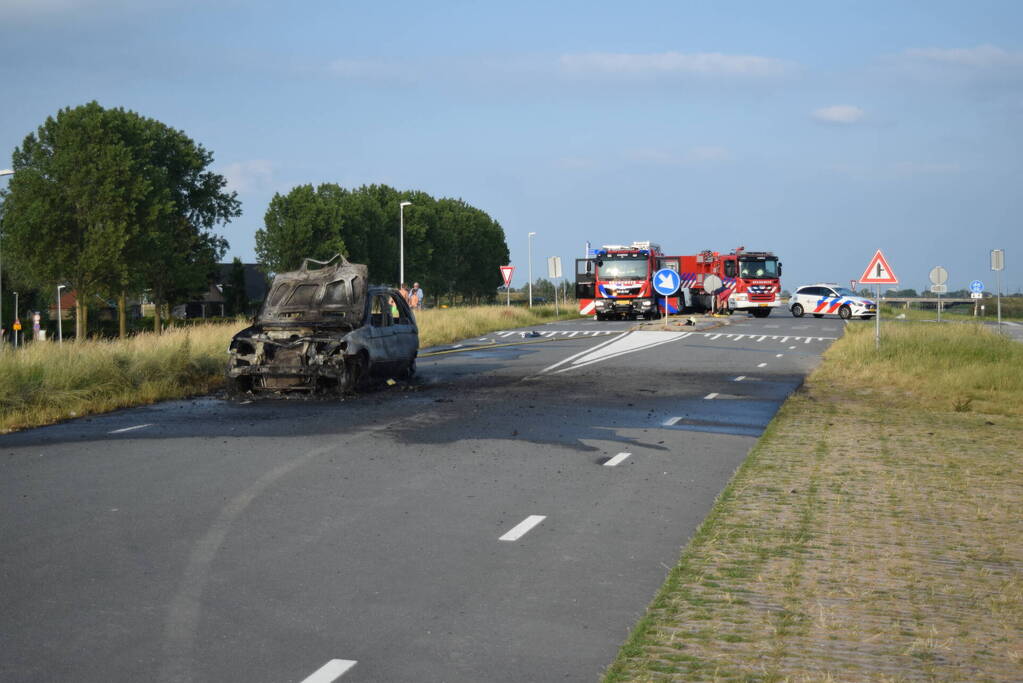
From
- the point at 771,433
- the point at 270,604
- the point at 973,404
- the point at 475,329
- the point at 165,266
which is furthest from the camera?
the point at 165,266

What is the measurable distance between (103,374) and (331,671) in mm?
13242

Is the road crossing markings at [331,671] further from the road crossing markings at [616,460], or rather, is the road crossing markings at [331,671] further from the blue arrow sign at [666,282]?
the blue arrow sign at [666,282]

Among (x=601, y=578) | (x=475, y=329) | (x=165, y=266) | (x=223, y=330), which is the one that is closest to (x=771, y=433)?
(x=601, y=578)

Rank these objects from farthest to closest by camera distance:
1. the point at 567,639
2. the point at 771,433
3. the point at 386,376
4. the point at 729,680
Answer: the point at 386,376 < the point at 771,433 < the point at 567,639 < the point at 729,680

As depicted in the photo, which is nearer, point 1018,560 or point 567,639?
point 567,639

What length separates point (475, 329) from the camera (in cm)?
3956

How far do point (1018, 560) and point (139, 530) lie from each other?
19.0 ft

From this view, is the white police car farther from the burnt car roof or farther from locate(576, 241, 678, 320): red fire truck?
the burnt car roof

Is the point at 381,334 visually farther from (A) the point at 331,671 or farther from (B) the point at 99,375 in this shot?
(A) the point at 331,671

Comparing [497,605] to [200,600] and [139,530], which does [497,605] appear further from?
[139,530]

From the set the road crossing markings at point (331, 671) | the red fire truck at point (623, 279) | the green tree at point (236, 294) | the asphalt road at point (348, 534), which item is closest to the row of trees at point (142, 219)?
the green tree at point (236, 294)

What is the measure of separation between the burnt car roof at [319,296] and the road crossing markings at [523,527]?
981cm

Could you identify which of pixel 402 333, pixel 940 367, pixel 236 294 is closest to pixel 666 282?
pixel 940 367

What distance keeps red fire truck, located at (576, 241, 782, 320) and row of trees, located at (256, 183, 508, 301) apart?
106 feet
